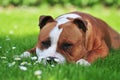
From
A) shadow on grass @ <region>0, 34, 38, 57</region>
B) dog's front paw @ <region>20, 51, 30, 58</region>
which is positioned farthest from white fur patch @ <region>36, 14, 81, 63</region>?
shadow on grass @ <region>0, 34, 38, 57</region>

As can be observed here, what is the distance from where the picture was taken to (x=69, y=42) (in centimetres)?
539

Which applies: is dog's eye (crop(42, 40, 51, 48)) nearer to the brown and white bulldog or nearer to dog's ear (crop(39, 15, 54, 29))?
the brown and white bulldog

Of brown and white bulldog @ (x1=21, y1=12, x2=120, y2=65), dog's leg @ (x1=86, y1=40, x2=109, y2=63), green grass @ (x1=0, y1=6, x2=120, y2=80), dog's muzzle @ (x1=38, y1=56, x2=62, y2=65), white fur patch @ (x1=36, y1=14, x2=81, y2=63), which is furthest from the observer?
dog's leg @ (x1=86, y1=40, x2=109, y2=63)

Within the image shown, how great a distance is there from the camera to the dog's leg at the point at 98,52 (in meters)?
5.68

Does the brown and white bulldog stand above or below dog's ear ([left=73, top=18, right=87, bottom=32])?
below

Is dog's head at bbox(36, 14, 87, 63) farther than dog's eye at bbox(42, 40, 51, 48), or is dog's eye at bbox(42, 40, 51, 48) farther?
dog's eye at bbox(42, 40, 51, 48)

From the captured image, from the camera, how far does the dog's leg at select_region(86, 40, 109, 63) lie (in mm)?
5677

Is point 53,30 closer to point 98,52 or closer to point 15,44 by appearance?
point 98,52

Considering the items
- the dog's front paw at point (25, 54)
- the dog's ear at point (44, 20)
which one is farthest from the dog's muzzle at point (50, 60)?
the dog's ear at point (44, 20)

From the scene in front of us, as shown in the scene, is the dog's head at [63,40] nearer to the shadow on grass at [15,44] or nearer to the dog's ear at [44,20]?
the dog's ear at [44,20]

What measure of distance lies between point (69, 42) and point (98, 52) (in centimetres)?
66

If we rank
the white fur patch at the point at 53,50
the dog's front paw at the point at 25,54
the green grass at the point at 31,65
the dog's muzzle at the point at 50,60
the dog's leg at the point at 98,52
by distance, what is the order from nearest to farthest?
the green grass at the point at 31,65
the dog's muzzle at the point at 50,60
the white fur patch at the point at 53,50
the dog's front paw at the point at 25,54
the dog's leg at the point at 98,52

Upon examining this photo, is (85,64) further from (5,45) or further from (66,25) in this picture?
(5,45)

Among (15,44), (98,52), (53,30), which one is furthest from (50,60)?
(15,44)
